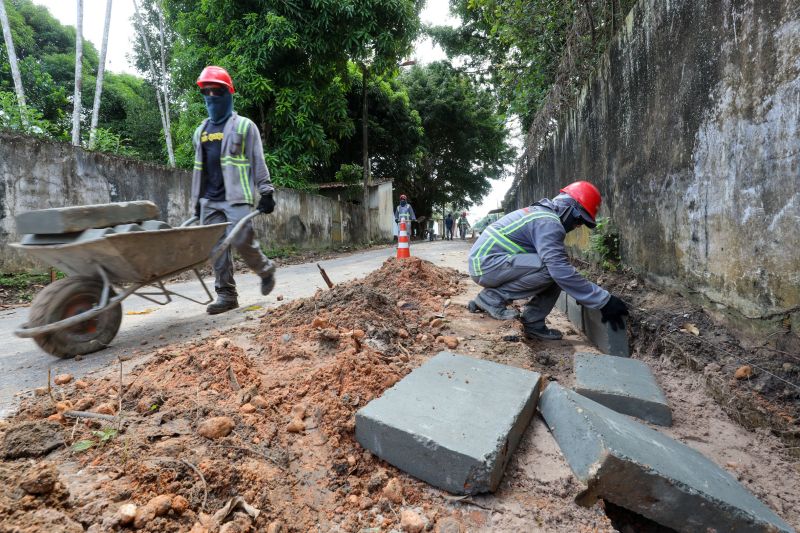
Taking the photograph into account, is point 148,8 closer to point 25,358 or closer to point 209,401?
point 25,358

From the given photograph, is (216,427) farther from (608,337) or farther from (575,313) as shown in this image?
(575,313)

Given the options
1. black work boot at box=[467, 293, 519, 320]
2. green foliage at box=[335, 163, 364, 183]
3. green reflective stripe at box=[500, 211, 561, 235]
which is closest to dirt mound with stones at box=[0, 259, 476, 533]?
black work boot at box=[467, 293, 519, 320]

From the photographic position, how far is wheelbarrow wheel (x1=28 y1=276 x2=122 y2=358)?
251 centimetres

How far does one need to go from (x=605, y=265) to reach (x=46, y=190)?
7299 millimetres

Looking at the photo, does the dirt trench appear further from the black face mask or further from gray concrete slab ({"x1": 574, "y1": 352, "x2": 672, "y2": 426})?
the black face mask

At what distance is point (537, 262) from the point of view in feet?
11.0

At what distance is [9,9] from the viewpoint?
18.7m

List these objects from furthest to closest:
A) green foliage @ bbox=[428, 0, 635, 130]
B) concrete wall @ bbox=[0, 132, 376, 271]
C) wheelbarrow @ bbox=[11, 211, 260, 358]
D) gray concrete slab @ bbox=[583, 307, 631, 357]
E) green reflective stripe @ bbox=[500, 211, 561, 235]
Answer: concrete wall @ bbox=[0, 132, 376, 271], green foliage @ bbox=[428, 0, 635, 130], green reflective stripe @ bbox=[500, 211, 561, 235], gray concrete slab @ bbox=[583, 307, 631, 357], wheelbarrow @ bbox=[11, 211, 260, 358]

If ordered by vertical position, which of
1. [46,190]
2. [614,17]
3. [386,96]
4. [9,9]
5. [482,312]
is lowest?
[482,312]

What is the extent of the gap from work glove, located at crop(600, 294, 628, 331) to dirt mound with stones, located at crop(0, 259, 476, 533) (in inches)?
57.4

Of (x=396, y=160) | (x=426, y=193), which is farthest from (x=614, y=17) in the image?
(x=426, y=193)

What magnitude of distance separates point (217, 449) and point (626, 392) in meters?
1.84

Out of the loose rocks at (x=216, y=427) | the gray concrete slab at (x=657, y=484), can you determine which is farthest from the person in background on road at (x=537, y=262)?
the loose rocks at (x=216, y=427)

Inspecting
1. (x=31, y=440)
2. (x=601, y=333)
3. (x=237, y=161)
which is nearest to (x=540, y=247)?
(x=601, y=333)
